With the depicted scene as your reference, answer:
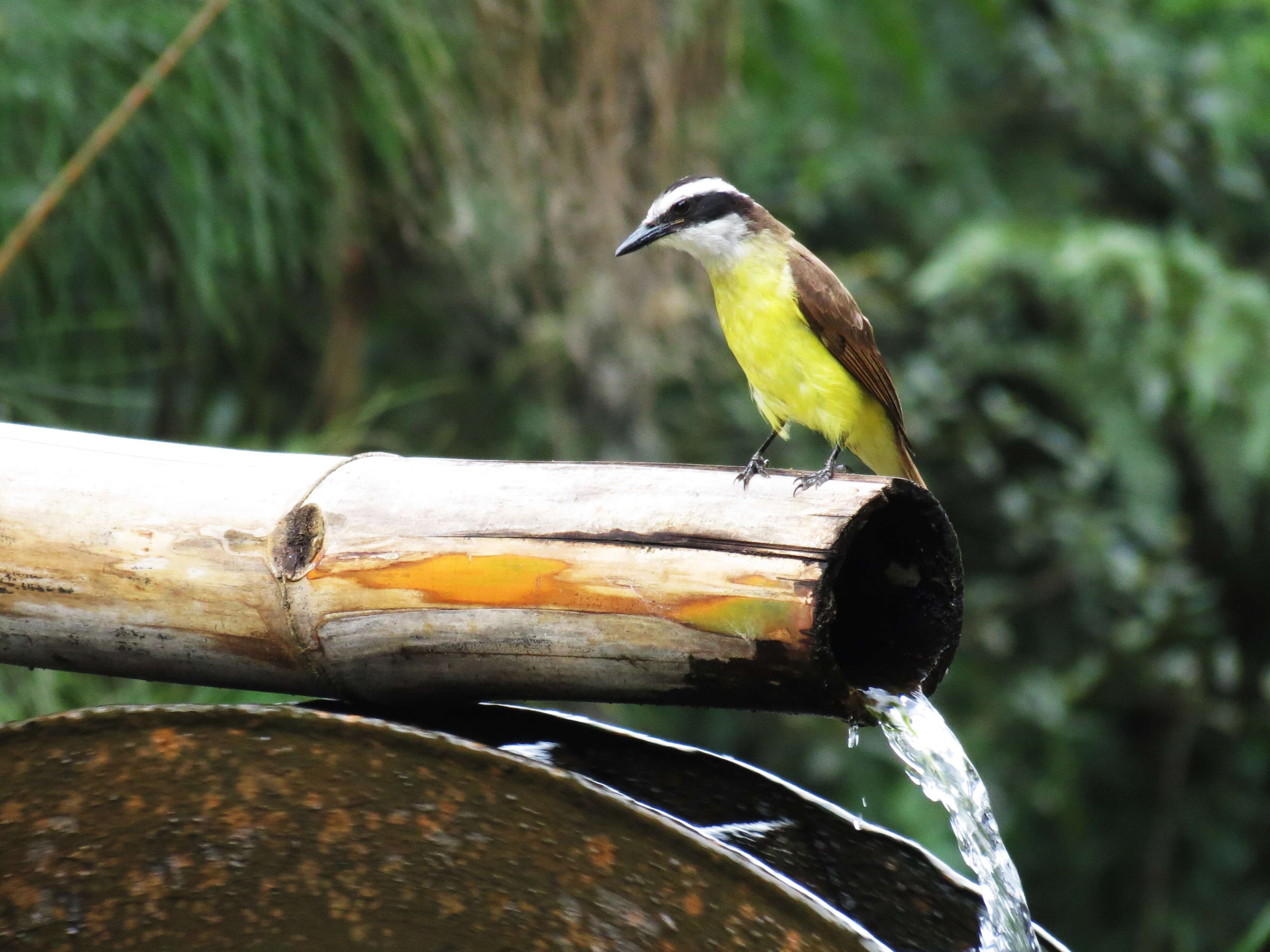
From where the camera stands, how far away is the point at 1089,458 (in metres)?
4.16

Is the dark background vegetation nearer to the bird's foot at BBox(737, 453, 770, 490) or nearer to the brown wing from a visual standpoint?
the brown wing

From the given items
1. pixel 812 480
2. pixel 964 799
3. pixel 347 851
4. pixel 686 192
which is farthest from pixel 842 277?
pixel 347 851

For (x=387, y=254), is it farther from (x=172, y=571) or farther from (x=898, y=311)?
(x=172, y=571)

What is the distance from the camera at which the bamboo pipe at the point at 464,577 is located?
135cm

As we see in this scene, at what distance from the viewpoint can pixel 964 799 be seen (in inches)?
67.8

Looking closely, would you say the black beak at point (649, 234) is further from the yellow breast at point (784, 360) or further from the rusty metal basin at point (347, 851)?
the rusty metal basin at point (347, 851)

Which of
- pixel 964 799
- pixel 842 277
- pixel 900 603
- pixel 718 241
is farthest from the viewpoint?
pixel 842 277

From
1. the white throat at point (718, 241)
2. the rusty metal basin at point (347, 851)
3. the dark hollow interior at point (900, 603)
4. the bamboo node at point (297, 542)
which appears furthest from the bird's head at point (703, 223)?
the rusty metal basin at point (347, 851)

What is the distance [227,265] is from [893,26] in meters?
2.17

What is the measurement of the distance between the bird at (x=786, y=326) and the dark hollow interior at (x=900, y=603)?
563 millimetres

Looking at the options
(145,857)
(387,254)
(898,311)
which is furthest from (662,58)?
Result: (145,857)

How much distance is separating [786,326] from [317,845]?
1.21 m

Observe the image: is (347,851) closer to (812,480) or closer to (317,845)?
(317,845)

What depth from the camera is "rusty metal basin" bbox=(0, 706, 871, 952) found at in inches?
52.8
